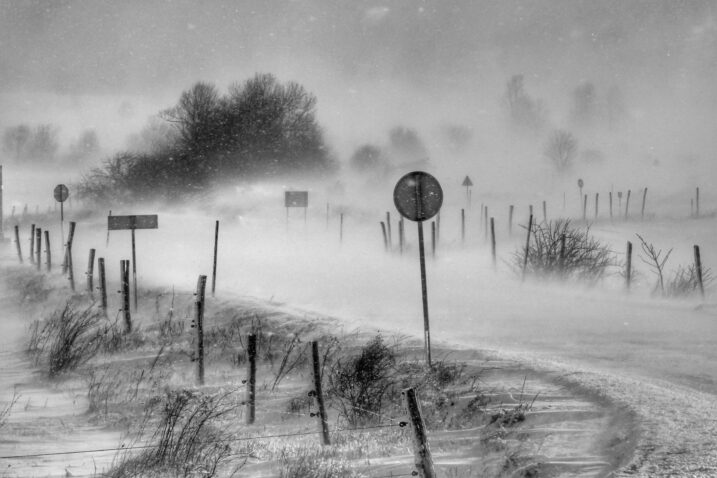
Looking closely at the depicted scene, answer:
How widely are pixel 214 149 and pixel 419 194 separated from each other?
32.4m

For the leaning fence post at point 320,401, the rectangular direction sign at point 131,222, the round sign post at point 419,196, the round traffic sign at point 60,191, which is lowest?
the leaning fence post at point 320,401

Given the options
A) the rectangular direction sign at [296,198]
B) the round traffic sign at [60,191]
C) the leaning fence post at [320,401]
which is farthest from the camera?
the round traffic sign at [60,191]

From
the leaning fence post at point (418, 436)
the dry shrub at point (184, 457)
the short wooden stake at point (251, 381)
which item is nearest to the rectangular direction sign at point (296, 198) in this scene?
the short wooden stake at point (251, 381)

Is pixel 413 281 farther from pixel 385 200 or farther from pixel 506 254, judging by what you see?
pixel 385 200

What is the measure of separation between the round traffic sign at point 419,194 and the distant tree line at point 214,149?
1264 inches

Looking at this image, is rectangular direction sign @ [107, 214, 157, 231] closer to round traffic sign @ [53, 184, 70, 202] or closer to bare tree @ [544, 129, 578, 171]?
round traffic sign @ [53, 184, 70, 202]

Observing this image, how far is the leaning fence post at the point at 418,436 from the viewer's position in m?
4.88

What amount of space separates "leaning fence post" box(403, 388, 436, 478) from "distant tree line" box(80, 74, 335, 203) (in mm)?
36278

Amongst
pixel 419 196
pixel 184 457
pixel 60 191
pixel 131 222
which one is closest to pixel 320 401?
pixel 184 457

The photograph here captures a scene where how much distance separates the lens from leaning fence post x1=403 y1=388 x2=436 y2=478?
16.0ft

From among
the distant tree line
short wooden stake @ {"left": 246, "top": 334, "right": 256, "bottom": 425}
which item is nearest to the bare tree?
the distant tree line

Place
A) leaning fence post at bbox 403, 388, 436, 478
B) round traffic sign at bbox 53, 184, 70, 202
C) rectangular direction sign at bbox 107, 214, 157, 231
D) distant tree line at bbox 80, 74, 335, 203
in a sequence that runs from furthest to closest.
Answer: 1. distant tree line at bbox 80, 74, 335, 203
2. round traffic sign at bbox 53, 184, 70, 202
3. rectangular direction sign at bbox 107, 214, 157, 231
4. leaning fence post at bbox 403, 388, 436, 478

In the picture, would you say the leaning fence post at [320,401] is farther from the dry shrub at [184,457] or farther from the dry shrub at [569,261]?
the dry shrub at [569,261]

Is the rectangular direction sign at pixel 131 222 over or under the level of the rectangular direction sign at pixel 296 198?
under
